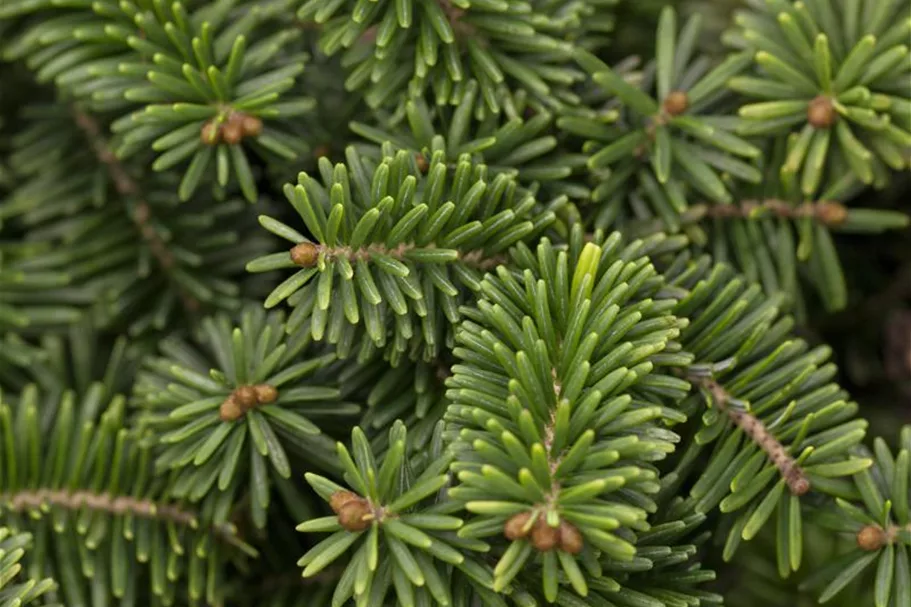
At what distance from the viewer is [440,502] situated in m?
0.65

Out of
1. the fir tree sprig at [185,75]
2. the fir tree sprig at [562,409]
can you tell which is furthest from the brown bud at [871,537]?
the fir tree sprig at [185,75]

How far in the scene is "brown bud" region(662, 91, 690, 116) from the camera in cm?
79

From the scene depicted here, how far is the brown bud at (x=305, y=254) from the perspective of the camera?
64 centimetres

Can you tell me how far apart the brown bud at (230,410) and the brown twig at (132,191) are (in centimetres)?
20

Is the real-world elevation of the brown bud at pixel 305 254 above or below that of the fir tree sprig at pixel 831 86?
below

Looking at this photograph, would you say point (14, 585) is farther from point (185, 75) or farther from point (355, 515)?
point (185, 75)

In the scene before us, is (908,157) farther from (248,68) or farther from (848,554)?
(248,68)

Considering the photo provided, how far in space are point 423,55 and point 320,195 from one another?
0.47ft

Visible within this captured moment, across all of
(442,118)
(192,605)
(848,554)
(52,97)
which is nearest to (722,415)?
(848,554)

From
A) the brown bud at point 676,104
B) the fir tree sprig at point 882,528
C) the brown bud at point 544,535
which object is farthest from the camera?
the brown bud at point 676,104

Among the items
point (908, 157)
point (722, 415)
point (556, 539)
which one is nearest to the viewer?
point (556, 539)

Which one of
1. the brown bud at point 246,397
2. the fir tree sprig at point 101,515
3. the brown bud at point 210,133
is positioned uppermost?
the brown bud at point 210,133

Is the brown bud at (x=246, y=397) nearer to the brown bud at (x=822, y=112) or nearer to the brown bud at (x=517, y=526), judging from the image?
the brown bud at (x=517, y=526)

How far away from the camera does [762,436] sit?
0.70 m
